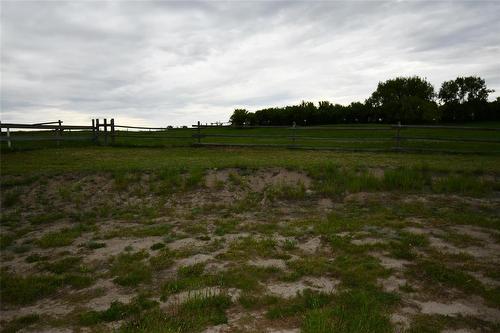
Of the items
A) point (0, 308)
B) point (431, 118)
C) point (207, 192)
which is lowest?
point (0, 308)

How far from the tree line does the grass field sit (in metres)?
56.0

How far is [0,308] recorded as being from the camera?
459 centimetres

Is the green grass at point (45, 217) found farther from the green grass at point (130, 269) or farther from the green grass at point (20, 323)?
the green grass at point (20, 323)

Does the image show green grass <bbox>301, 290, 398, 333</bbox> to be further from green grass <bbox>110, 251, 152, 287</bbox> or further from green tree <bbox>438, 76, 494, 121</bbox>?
green tree <bbox>438, 76, 494, 121</bbox>

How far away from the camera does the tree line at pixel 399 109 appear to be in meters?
65.3

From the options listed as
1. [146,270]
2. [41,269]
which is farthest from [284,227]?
[41,269]

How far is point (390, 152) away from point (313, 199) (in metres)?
9.03

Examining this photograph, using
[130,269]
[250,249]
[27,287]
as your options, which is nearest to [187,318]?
[130,269]

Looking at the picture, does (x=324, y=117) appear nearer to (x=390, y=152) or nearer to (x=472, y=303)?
(x=390, y=152)

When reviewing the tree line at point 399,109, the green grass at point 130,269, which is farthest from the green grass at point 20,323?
the tree line at point 399,109

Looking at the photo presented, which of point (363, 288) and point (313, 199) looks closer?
point (363, 288)

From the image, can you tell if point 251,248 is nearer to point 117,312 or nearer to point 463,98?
point 117,312

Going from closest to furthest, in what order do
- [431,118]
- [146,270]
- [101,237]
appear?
[146,270] → [101,237] → [431,118]

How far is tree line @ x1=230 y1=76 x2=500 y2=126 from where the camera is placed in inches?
2571
